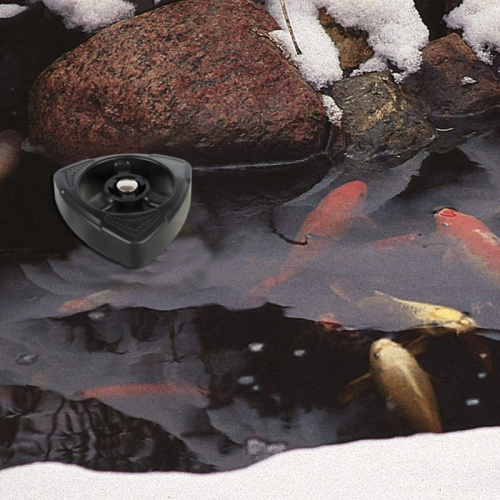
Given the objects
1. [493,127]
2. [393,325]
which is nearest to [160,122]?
[393,325]

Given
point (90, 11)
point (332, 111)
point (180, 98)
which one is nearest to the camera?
point (180, 98)

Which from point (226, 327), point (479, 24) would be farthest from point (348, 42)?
point (226, 327)

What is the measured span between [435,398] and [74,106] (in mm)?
1414

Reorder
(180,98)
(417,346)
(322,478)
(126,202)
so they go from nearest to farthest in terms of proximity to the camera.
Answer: (322,478) → (126,202) → (417,346) → (180,98)

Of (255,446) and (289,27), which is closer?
(255,446)

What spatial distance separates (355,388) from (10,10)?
1792mm

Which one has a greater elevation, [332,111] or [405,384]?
[332,111]

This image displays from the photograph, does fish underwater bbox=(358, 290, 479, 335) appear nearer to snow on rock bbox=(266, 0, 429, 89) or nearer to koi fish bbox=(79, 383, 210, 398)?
koi fish bbox=(79, 383, 210, 398)

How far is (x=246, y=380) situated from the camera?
1.80 meters

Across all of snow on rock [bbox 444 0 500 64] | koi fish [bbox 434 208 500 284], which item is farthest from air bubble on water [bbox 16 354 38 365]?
snow on rock [bbox 444 0 500 64]

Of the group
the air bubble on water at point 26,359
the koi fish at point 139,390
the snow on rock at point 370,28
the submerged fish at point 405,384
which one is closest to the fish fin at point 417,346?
the submerged fish at point 405,384

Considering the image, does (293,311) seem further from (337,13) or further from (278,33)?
(337,13)

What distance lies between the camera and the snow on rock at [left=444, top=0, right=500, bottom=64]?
2.69m

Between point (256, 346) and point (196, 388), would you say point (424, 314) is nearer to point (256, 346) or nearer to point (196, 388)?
point (256, 346)
